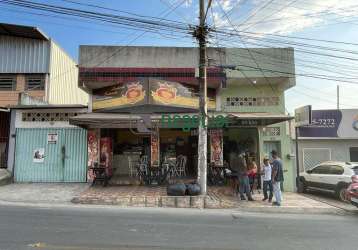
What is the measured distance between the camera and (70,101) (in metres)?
25.3

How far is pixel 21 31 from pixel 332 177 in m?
19.2

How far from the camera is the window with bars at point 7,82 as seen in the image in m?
20.1

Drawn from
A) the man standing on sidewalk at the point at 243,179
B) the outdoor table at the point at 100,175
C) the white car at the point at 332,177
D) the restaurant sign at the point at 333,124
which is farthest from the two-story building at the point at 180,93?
the man standing on sidewalk at the point at 243,179

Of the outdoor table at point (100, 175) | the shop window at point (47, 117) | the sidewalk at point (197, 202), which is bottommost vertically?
the sidewalk at point (197, 202)

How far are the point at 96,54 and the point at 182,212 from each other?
9142 millimetres

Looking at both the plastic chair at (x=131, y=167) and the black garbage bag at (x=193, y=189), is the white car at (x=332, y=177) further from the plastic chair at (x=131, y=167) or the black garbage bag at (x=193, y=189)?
the plastic chair at (x=131, y=167)

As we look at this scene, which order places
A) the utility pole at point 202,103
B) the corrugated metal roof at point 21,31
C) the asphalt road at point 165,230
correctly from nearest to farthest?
the asphalt road at point 165,230
the utility pole at point 202,103
the corrugated metal roof at point 21,31

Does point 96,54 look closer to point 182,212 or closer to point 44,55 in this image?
point 44,55

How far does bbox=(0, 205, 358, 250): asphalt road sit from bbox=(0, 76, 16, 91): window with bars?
12.7 meters

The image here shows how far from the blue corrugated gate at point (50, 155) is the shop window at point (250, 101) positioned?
24.6 feet

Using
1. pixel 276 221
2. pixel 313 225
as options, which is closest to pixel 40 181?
pixel 276 221

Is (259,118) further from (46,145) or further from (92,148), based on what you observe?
(46,145)

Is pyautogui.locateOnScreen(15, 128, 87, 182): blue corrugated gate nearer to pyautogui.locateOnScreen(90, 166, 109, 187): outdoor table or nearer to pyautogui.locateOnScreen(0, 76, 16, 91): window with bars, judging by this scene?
pyautogui.locateOnScreen(90, 166, 109, 187): outdoor table

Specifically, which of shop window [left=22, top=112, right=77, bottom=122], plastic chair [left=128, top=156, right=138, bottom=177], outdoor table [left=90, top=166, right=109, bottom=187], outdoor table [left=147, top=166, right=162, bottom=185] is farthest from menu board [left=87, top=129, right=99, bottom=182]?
outdoor table [left=147, top=166, right=162, bottom=185]
